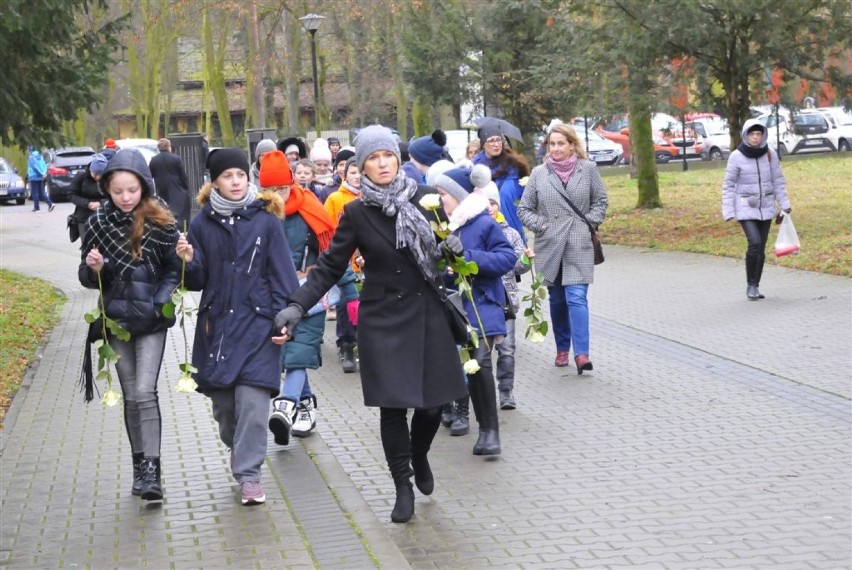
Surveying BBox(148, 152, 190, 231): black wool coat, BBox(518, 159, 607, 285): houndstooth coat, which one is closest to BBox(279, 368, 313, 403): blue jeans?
BBox(518, 159, 607, 285): houndstooth coat

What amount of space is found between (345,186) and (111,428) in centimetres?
258

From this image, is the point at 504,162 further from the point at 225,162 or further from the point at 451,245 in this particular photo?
the point at 451,245

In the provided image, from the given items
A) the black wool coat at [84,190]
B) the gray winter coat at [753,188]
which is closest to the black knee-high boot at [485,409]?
the gray winter coat at [753,188]

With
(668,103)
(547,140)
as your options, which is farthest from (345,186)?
(668,103)

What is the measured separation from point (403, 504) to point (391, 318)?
2.94ft

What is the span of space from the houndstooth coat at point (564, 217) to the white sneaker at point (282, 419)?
9.01ft

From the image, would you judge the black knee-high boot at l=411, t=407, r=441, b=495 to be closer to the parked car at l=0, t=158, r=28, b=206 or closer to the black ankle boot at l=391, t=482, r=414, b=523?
the black ankle boot at l=391, t=482, r=414, b=523

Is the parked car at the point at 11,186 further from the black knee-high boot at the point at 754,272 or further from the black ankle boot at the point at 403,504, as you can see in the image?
the black ankle boot at the point at 403,504

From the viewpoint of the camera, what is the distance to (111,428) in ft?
29.7

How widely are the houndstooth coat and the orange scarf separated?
1.75 m

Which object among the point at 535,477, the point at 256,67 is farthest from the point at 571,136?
the point at 256,67

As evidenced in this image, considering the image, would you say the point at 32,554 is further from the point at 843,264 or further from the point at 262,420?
the point at 843,264

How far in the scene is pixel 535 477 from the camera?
23.8 feet

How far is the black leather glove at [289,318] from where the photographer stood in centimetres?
630
